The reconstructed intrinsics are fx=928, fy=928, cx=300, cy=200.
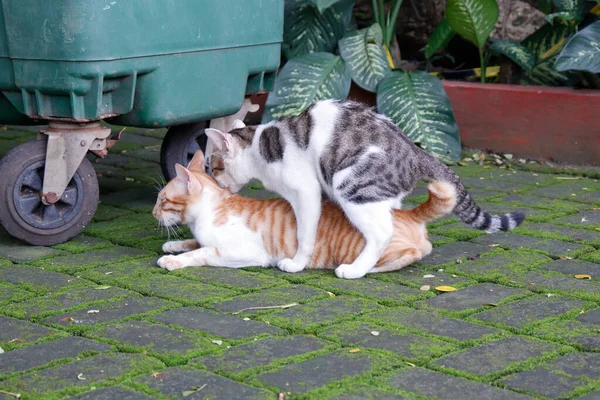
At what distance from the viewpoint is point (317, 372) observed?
279 centimetres

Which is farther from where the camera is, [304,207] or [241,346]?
[304,207]

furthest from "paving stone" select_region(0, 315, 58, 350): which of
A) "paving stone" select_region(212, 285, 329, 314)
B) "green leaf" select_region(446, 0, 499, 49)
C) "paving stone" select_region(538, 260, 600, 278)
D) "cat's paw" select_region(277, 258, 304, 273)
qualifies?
"green leaf" select_region(446, 0, 499, 49)

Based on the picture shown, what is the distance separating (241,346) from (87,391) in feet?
1.83

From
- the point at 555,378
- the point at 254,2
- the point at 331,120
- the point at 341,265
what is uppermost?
the point at 254,2

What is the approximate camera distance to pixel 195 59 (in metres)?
4.27

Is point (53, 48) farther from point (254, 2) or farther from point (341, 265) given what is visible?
point (341, 265)

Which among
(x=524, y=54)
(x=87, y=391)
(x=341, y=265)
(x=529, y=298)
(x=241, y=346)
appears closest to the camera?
(x=87, y=391)

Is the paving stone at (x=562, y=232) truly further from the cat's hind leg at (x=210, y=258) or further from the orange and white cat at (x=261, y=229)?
the cat's hind leg at (x=210, y=258)

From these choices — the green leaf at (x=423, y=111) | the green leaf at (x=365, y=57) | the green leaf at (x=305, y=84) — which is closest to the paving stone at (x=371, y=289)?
the green leaf at (x=423, y=111)

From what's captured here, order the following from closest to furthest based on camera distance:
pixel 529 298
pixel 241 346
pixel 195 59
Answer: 1. pixel 241 346
2. pixel 529 298
3. pixel 195 59

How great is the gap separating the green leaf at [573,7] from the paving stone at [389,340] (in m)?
3.66

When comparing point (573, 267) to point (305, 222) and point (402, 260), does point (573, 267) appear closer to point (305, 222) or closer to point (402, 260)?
point (402, 260)

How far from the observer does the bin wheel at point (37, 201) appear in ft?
13.4

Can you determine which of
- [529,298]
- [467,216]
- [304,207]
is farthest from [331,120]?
[529,298]
